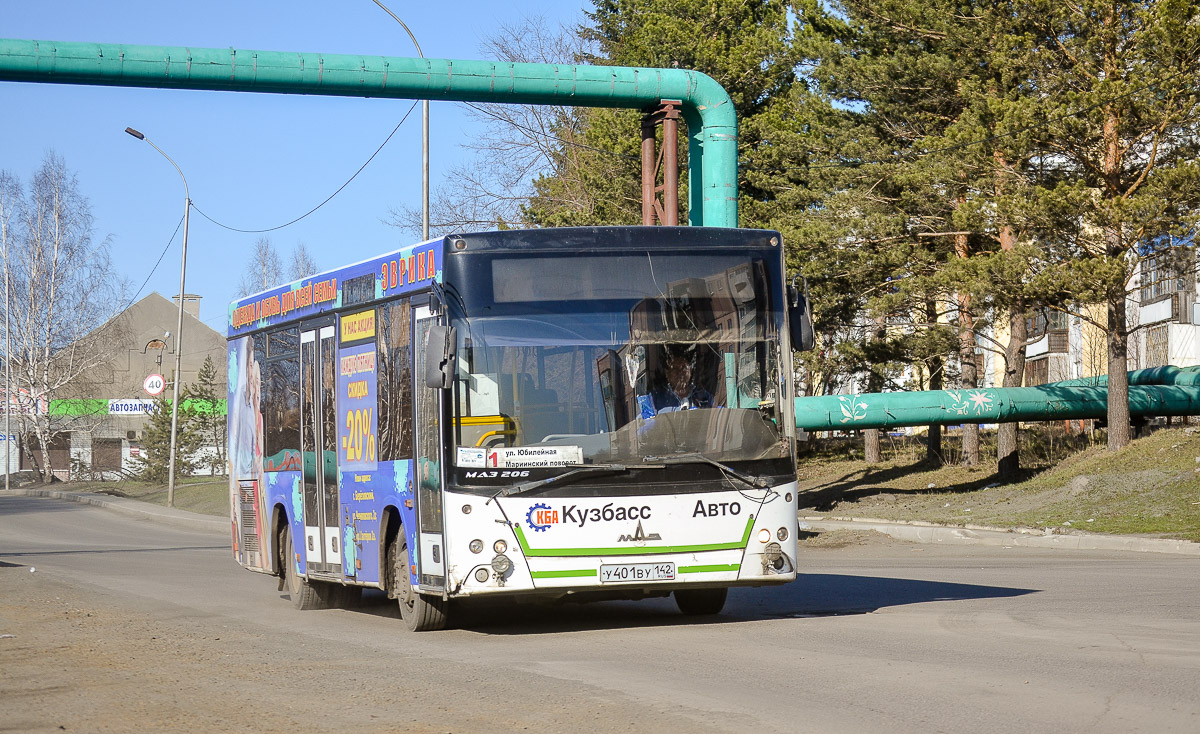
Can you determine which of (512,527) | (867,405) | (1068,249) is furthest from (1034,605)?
(867,405)

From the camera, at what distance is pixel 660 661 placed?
9055 mm

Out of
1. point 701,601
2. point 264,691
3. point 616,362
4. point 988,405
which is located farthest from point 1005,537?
point 264,691

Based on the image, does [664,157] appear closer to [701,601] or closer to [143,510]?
[701,601]

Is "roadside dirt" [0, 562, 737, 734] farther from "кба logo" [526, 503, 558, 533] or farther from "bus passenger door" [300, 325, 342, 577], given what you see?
"bus passenger door" [300, 325, 342, 577]

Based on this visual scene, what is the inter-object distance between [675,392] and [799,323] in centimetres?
116

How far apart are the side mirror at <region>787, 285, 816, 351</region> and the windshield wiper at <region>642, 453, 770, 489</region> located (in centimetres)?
106

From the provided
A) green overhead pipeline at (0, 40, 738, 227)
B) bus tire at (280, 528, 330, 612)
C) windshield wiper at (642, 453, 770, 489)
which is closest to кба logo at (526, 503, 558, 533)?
windshield wiper at (642, 453, 770, 489)

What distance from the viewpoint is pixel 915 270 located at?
3141cm

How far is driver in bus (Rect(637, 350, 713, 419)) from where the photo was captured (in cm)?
1049

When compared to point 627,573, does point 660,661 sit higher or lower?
lower

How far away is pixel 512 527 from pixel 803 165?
27.2 metres

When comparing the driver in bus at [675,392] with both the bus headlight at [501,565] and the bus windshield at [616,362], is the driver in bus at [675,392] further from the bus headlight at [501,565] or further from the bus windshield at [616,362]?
the bus headlight at [501,565]

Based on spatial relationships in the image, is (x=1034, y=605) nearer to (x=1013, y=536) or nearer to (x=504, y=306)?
(x=504, y=306)

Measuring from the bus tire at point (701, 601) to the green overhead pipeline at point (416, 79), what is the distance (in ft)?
23.5
